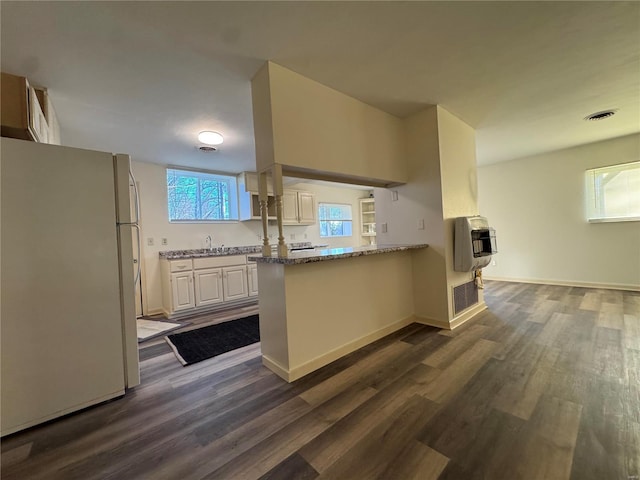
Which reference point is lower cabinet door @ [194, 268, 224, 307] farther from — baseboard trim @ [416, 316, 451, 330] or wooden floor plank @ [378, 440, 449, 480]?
wooden floor plank @ [378, 440, 449, 480]

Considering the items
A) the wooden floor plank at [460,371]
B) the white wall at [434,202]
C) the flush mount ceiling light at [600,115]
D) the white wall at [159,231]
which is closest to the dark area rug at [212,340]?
the white wall at [159,231]

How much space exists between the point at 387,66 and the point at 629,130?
4.38 meters

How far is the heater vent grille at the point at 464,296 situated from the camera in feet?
10.1

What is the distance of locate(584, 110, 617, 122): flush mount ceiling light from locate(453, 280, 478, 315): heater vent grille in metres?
2.58

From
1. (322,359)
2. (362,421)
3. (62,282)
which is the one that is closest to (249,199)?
(62,282)

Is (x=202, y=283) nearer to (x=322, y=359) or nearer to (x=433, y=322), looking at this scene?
(x=322, y=359)

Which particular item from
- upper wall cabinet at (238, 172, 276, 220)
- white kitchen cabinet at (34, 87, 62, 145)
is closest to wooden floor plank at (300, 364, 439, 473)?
white kitchen cabinet at (34, 87, 62, 145)

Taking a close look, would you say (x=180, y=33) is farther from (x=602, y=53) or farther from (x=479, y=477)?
(x=602, y=53)

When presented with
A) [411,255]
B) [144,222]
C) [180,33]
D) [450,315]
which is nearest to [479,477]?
[450,315]

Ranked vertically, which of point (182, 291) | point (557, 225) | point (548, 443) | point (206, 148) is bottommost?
point (548, 443)

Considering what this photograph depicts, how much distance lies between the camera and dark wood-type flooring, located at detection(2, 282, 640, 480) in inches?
49.6

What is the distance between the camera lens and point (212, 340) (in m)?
2.93

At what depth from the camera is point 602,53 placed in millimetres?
2100

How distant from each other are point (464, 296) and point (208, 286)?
3748 millimetres
